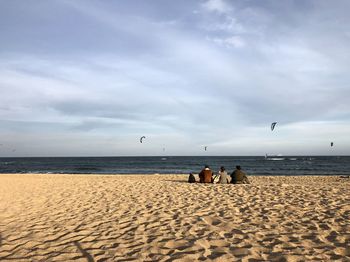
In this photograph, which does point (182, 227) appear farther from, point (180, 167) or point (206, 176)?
point (180, 167)

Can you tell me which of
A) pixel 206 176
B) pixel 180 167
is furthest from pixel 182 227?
pixel 180 167

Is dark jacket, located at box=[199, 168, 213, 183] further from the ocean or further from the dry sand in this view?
the ocean

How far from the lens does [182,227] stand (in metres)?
6.31

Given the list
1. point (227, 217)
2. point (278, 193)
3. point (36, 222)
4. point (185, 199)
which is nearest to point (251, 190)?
point (278, 193)

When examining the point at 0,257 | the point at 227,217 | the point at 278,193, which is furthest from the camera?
the point at 278,193

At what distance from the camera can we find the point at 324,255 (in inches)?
181

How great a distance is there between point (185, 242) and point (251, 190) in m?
6.16

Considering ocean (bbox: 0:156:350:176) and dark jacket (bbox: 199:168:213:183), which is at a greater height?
dark jacket (bbox: 199:168:213:183)

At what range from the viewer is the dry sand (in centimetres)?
491

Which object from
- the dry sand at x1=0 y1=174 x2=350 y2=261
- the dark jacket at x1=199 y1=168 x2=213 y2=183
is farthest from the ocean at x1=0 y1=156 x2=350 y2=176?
the dry sand at x1=0 y1=174 x2=350 y2=261

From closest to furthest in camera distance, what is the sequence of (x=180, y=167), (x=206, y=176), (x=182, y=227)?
1. (x=182, y=227)
2. (x=206, y=176)
3. (x=180, y=167)

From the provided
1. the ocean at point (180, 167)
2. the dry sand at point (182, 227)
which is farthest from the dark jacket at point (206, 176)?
the ocean at point (180, 167)

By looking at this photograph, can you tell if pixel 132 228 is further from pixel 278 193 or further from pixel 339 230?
pixel 278 193

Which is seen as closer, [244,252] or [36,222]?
[244,252]
